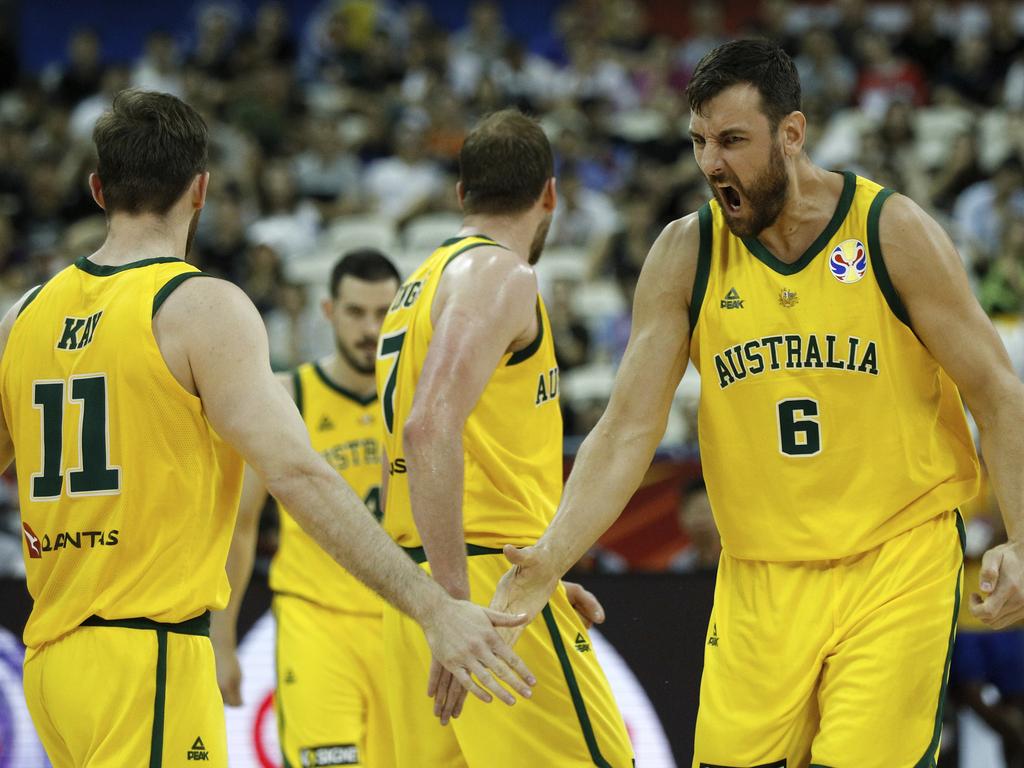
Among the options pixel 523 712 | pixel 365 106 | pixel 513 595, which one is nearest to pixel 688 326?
pixel 513 595

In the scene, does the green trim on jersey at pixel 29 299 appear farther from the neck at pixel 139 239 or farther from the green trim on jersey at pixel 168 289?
the green trim on jersey at pixel 168 289

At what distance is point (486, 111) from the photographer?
1345 centimetres

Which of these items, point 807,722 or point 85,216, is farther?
point 85,216

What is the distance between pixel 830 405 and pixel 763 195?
673mm

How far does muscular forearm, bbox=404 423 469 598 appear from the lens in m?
4.63

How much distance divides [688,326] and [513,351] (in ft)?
2.44

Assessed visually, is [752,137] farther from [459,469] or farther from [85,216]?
[85,216]

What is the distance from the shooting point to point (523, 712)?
4824 mm

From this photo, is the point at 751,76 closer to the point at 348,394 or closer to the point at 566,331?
the point at 348,394

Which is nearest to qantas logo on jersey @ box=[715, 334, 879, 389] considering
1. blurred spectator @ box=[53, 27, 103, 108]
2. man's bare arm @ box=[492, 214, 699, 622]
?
man's bare arm @ box=[492, 214, 699, 622]

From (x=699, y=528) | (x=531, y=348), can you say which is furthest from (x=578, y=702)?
(x=699, y=528)

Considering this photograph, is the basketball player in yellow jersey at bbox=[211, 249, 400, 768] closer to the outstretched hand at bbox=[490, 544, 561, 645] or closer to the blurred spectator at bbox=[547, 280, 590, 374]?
the outstretched hand at bbox=[490, 544, 561, 645]

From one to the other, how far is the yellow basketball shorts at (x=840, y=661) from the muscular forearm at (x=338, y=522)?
109 centimetres

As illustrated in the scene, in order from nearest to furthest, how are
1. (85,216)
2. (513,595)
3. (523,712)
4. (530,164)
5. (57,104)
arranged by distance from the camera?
(513,595)
(523,712)
(530,164)
(85,216)
(57,104)
